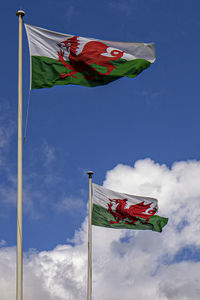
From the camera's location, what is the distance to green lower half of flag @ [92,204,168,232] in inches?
1265

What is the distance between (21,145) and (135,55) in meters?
6.57

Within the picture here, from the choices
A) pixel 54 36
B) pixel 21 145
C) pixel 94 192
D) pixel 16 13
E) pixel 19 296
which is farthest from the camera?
pixel 94 192

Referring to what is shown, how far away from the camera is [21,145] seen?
16984mm

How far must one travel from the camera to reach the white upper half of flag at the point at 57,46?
61.7ft

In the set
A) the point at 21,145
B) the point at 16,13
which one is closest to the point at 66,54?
the point at 16,13

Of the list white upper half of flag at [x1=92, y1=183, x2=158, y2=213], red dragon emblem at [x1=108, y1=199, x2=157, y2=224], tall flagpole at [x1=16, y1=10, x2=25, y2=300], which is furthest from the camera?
red dragon emblem at [x1=108, y1=199, x2=157, y2=224]

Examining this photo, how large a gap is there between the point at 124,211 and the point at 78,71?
50.7ft

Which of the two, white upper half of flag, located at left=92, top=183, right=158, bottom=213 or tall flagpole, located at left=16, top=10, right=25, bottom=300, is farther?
white upper half of flag, located at left=92, top=183, right=158, bottom=213

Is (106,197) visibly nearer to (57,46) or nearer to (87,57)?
(87,57)

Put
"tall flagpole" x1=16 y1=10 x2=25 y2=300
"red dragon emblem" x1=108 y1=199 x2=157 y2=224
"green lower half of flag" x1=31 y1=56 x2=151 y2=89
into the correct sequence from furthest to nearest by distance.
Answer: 1. "red dragon emblem" x1=108 y1=199 x2=157 y2=224
2. "green lower half of flag" x1=31 y1=56 x2=151 y2=89
3. "tall flagpole" x1=16 y1=10 x2=25 y2=300

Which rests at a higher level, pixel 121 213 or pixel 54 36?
pixel 54 36

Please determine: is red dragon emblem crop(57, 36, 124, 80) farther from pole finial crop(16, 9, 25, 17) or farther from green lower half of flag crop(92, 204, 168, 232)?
green lower half of flag crop(92, 204, 168, 232)

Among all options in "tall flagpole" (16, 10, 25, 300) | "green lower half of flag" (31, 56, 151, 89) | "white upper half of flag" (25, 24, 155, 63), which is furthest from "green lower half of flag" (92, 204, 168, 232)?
"tall flagpole" (16, 10, 25, 300)

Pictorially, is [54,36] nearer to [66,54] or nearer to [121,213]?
[66,54]
